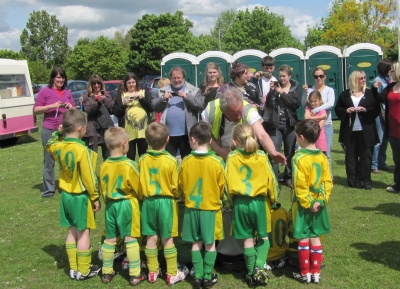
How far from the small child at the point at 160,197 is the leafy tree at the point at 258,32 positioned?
177 ft

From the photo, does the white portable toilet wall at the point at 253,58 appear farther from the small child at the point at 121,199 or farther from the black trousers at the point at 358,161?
the small child at the point at 121,199

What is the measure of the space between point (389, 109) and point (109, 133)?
179 inches

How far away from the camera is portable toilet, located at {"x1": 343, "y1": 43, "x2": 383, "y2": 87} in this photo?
54.2ft

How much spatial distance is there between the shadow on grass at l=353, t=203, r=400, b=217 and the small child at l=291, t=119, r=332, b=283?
257cm

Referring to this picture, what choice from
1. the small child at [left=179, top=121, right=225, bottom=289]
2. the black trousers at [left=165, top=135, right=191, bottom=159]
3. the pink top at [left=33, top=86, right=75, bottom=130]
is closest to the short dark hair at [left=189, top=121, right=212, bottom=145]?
the small child at [left=179, top=121, right=225, bottom=289]

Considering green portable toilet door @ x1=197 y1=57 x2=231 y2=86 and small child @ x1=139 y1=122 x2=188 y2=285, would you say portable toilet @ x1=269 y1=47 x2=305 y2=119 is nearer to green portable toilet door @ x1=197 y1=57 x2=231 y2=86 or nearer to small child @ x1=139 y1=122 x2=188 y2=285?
green portable toilet door @ x1=197 y1=57 x2=231 y2=86

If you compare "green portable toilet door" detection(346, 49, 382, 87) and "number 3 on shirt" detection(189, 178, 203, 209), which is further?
"green portable toilet door" detection(346, 49, 382, 87)

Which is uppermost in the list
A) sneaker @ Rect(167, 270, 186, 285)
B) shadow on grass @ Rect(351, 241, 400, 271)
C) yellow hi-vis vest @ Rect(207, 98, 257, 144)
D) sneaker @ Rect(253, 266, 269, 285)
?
yellow hi-vis vest @ Rect(207, 98, 257, 144)

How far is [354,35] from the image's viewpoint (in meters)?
37.3

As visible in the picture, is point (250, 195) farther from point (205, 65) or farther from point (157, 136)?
point (205, 65)

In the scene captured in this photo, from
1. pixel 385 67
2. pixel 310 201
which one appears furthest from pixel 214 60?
pixel 310 201

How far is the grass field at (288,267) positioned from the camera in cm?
445

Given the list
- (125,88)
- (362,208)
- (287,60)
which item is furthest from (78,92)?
(362,208)

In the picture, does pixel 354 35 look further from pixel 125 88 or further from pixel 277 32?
pixel 125 88
